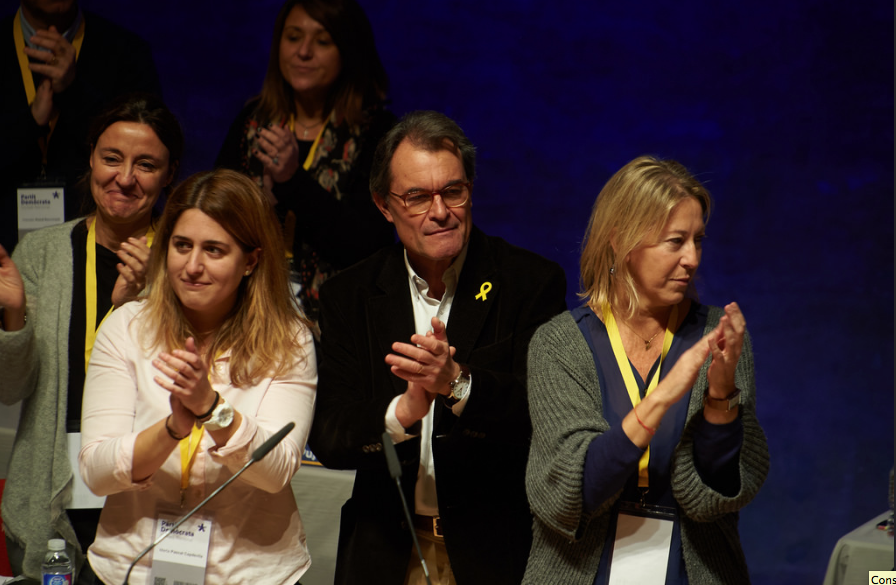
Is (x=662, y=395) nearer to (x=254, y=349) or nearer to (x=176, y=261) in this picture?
(x=254, y=349)

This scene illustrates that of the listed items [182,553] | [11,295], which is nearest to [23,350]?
[11,295]

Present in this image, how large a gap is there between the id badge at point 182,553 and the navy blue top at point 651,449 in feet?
2.92

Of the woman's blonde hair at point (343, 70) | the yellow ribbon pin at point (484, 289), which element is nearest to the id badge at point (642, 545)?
the yellow ribbon pin at point (484, 289)

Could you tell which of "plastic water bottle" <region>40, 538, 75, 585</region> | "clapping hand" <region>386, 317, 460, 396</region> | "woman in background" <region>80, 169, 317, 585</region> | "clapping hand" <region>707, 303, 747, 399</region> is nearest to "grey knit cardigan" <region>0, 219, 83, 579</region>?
"plastic water bottle" <region>40, 538, 75, 585</region>

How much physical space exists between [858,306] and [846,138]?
65 cm

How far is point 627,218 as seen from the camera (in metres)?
2.04

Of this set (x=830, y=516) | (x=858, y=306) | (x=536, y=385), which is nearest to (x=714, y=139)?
(x=858, y=306)

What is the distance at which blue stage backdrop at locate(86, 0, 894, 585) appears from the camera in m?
3.35

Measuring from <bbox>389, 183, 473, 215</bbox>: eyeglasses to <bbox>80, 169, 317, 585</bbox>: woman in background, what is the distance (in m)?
0.37

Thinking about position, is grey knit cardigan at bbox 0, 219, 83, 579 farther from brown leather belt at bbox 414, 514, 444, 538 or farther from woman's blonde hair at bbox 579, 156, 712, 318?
woman's blonde hair at bbox 579, 156, 712, 318

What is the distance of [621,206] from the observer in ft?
6.75

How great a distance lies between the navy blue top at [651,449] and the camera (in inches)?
70.6

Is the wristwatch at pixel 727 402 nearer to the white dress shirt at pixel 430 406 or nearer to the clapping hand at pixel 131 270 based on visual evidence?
the white dress shirt at pixel 430 406

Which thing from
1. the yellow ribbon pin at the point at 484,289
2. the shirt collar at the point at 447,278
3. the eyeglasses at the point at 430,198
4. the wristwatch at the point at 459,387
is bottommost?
the wristwatch at the point at 459,387
